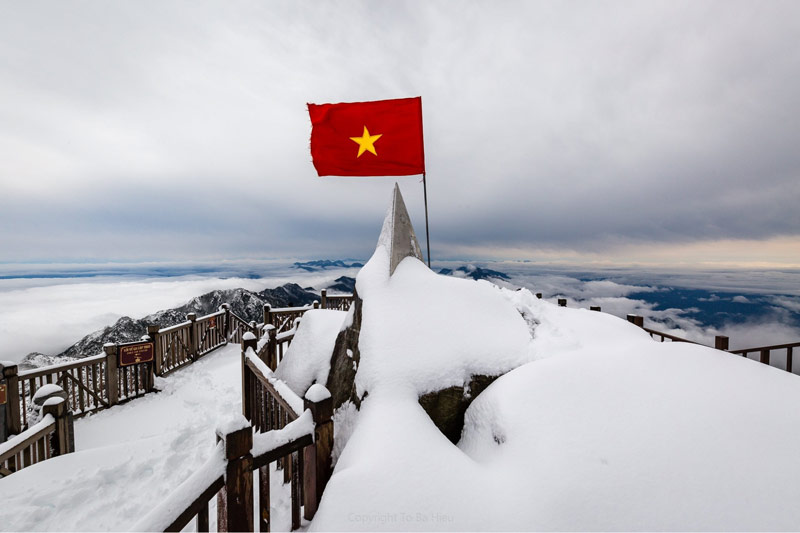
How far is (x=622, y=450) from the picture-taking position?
241 cm

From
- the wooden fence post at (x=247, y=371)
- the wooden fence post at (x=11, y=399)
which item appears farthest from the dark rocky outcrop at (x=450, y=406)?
the wooden fence post at (x=11, y=399)

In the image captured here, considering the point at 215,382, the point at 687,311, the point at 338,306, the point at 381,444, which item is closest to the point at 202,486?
the point at 381,444

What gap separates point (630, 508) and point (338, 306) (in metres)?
13.3

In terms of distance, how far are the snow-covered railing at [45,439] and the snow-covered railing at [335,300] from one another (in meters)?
9.37

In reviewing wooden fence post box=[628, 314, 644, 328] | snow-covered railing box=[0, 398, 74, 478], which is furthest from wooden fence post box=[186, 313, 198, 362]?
wooden fence post box=[628, 314, 644, 328]

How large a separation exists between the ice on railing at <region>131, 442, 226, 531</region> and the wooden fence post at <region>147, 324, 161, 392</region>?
9006mm

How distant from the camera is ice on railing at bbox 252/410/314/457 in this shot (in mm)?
2531

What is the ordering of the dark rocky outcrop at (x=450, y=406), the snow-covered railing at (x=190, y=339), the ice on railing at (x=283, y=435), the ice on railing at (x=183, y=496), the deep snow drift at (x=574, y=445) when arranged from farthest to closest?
the snow-covered railing at (x=190, y=339) < the dark rocky outcrop at (x=450, y=406) < the ice on railing at (x=283, y=435) < the deep snow drift at (x=574, y=445) < the ice on railing at (x=183, y=496)

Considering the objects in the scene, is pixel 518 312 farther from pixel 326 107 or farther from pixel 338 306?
pixel 338 306

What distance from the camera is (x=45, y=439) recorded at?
14.9 ft

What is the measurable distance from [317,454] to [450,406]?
1.64m

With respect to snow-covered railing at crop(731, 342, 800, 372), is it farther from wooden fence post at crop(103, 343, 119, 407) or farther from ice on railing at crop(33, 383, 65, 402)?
wooden fence post at crop(103, 343, 119, 407)

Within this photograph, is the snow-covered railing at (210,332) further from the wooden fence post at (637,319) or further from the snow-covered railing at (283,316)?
the wooden fence post at (637,319)

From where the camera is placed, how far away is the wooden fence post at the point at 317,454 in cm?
302
